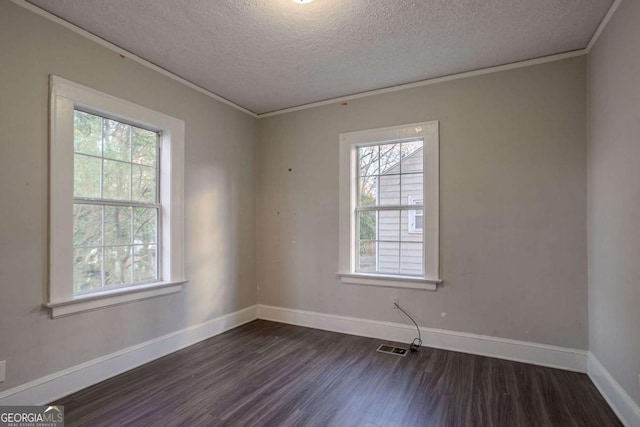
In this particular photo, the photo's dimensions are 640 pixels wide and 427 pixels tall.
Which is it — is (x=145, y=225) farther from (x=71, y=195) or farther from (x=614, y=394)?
(x=614, y=394)

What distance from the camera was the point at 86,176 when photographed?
2645 mm

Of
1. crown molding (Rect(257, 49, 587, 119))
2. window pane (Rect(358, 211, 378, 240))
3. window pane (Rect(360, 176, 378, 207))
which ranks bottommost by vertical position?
window pane (Rect(358, 211, 378, 240))

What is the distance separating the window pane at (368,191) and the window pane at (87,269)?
102 inches

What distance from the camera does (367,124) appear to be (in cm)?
373

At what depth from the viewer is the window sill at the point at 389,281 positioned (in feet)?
11.0

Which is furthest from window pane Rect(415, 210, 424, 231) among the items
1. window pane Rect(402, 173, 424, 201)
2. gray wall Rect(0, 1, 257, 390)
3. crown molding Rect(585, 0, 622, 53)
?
gray wall Rect(0, 1, 257, 390)

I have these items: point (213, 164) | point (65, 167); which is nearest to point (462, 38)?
point (213, 164)

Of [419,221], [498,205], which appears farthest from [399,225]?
[498,205]

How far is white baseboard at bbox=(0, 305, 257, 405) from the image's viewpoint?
2.21 metres

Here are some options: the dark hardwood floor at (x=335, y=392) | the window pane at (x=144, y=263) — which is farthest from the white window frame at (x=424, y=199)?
the window pane at (x=144, y=263)

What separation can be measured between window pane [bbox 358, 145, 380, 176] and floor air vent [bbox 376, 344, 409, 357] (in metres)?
1.85

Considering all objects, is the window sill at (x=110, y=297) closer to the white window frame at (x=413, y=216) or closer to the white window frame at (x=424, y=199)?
the white window frame at (x=424, y=199)

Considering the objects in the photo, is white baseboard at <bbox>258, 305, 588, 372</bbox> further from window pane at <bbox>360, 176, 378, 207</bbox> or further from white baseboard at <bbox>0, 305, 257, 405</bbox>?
window pane at <bbox>360, 176, 378, 207</bbox>

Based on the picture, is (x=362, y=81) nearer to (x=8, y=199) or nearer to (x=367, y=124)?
(x=367, y=124)
